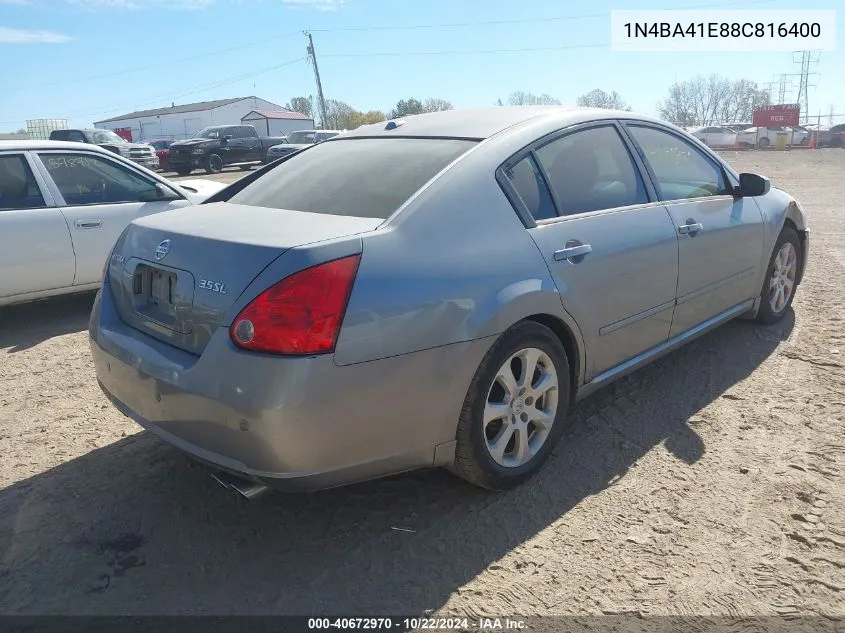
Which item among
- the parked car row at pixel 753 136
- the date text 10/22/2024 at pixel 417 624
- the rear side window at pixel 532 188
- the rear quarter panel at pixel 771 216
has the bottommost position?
the parked car row at pixel 753 136

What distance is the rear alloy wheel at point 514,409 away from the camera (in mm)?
2736

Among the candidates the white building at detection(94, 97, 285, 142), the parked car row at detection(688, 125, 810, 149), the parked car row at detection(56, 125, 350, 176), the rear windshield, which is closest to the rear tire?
the rear windshield

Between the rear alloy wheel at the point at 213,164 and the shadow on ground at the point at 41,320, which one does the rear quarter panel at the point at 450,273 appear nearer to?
the shadow on ground at the point at 41,320

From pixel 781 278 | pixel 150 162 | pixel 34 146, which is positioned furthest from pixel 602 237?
pixel 150 162

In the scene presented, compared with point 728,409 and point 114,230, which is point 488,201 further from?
point 114,230

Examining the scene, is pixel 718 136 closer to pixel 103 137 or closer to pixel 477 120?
pixel 103 137

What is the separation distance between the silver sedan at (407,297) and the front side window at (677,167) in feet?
0.09

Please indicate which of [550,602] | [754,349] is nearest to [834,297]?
[754,349]

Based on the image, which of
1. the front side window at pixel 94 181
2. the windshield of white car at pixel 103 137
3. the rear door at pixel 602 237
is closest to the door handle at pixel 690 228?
the rear door at pixel 602 237

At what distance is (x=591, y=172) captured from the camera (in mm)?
3475

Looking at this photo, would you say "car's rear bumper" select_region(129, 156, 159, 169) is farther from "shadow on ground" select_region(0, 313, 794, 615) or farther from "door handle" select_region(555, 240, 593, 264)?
"door handle" select_region(555, 240, 593, 264)

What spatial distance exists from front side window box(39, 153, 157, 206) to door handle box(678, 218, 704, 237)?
15.1 feet

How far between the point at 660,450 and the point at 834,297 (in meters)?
3.48

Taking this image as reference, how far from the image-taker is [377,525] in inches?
110
